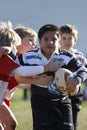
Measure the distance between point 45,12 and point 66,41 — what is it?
30.6 meters

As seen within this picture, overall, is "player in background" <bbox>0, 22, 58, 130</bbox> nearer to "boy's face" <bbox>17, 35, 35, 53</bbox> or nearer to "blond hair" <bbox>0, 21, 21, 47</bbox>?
"blond hair" <bbox>0, 21, 21, 47</bbox>

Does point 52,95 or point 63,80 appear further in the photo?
point 52,95

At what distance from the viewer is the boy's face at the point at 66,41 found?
9148mm

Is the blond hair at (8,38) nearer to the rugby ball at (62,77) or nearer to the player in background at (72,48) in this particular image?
the rugby ball at (62,77)

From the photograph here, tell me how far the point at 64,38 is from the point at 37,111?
192cm

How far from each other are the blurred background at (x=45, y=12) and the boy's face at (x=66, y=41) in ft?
75.4

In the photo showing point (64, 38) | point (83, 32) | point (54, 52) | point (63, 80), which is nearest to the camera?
point (63, 80)

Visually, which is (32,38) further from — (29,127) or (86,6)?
(86,6)

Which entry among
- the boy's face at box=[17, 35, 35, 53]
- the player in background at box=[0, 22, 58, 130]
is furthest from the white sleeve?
the boy's face at box=[17, 35, 35, 53]

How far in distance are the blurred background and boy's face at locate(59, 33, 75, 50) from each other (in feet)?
75.4

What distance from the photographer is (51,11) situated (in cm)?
3966

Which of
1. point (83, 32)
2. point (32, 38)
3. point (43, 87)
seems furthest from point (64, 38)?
point (83, 32)

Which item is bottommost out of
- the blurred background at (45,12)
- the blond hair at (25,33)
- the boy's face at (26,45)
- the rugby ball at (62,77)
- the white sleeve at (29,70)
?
the blurred background at (45,12)

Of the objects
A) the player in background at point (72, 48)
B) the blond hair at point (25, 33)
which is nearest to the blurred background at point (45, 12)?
the player in background at point (72, 48)
